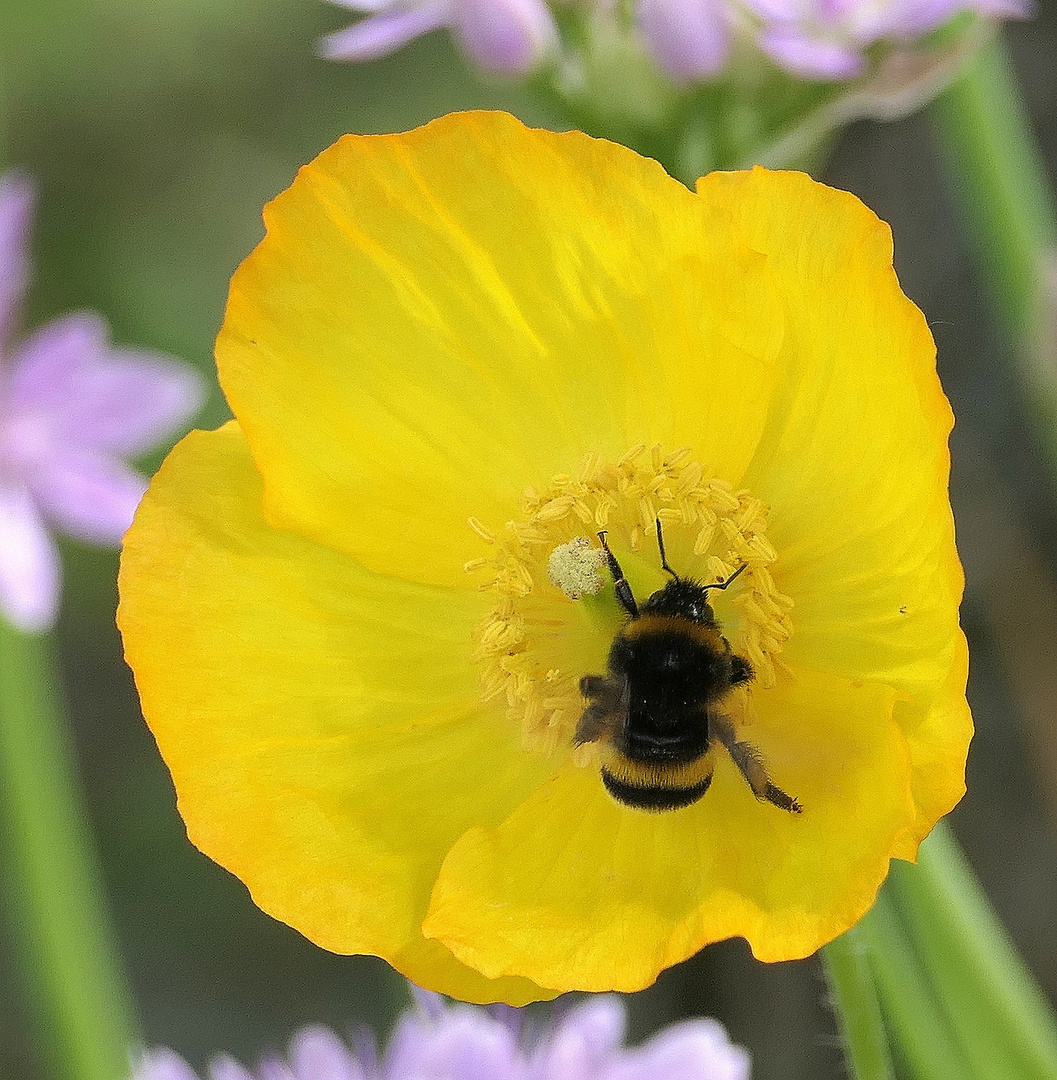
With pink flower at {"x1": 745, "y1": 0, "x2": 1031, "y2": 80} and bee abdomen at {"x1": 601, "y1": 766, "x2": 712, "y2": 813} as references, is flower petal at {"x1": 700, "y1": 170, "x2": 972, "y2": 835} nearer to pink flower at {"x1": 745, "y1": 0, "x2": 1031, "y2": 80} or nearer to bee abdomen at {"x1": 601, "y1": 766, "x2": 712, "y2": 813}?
bee abdomen at {"x1": 601, "y1": 766, "x2": 712, "y2": 813}

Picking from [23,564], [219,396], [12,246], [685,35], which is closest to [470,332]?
[685,35]

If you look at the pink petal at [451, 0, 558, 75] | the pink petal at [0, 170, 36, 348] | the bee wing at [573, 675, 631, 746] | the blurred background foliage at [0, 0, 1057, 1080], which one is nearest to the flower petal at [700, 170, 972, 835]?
the bee wing at [573, 675, 631, 746]

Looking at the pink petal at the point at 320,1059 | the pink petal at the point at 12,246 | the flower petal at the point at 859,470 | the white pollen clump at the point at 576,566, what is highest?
the flower petal at the point at 859,470

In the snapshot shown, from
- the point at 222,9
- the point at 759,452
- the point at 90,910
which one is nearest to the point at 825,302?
the point at 759,452

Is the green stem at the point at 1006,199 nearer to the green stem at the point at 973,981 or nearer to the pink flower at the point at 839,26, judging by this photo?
the pink flower at the point at 839,26

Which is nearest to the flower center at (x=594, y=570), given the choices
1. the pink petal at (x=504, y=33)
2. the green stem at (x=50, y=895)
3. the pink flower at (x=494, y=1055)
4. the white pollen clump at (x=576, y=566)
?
the white pollen clump at (x=576, y=566)

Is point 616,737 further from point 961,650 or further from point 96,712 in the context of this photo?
point 96,712

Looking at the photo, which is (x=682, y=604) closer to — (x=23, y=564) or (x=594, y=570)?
(x=594, y=570)
